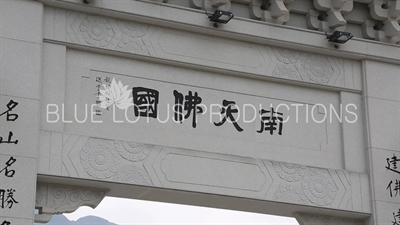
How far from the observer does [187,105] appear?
7.36 m

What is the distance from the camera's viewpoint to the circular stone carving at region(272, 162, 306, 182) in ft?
24.4

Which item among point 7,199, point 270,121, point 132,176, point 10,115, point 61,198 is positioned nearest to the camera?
point 7,199

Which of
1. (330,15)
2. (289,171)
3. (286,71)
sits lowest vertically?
(289,171)

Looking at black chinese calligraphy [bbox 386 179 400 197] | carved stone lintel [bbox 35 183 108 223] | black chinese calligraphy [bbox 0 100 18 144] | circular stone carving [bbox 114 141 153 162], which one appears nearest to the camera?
black chinese calligraphy [bbox 0 100 18 144]

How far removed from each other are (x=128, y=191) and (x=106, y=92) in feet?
2.78

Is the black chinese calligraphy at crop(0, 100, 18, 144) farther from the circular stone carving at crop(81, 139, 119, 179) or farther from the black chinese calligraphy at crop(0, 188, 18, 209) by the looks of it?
the circular stone carving at crop(81, 139, 119, 179)

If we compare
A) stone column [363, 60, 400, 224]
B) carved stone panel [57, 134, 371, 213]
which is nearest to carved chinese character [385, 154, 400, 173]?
stone column [363, 60, 400, 224]

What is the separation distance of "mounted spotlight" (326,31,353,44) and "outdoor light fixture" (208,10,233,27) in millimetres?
1055

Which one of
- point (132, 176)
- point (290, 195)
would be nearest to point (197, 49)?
point (132, 176)

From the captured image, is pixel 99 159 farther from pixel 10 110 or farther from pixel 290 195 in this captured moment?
pixel 290 195

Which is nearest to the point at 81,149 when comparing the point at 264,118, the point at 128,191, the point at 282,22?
the point at 128,191

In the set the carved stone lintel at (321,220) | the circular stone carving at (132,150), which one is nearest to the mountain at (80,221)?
the carved stone lintel at (321,220)

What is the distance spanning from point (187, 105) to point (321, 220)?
1628 millimetres

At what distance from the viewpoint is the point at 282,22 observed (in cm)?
787
